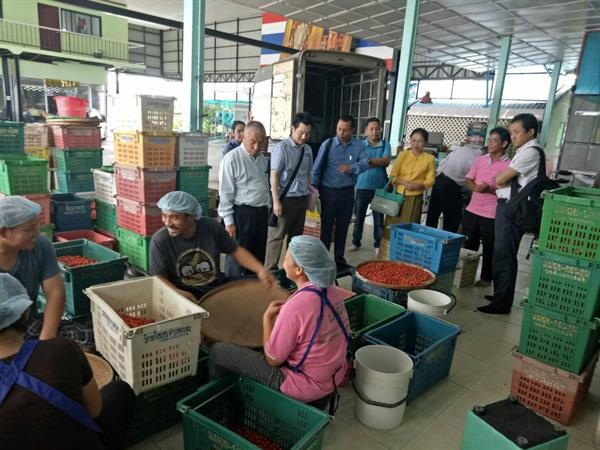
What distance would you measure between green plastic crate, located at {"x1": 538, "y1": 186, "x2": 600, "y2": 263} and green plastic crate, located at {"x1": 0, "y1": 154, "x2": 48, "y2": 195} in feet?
13.9

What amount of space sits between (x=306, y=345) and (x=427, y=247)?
7.00 feet

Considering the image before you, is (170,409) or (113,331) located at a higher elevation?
(113,331)

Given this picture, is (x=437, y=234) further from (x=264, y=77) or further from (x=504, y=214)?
(x=264, y=77)

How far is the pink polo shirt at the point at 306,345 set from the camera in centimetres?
179

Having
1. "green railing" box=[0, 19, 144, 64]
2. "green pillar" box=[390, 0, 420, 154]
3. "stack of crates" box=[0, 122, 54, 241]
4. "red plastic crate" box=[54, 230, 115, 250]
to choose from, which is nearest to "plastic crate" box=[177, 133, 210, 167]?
"red plastic crate" box=[54, 230, 115, 250]

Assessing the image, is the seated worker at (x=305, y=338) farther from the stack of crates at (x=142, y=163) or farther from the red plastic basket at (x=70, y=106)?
the red plastic basket at (x=70, y=106)

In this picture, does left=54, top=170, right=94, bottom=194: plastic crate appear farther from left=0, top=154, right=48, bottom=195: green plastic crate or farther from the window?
the window

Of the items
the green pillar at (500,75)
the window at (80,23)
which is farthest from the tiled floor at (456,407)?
the window at (80,23)

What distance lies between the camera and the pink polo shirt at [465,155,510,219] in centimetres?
377

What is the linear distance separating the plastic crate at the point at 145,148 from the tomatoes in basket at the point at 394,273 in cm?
210

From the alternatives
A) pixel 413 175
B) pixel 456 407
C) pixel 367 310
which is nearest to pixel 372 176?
pixel 413 175

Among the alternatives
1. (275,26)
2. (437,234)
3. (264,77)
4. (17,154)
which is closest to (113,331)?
(437,234)

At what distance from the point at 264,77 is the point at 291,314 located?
5.77 meters

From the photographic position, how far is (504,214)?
325cm
